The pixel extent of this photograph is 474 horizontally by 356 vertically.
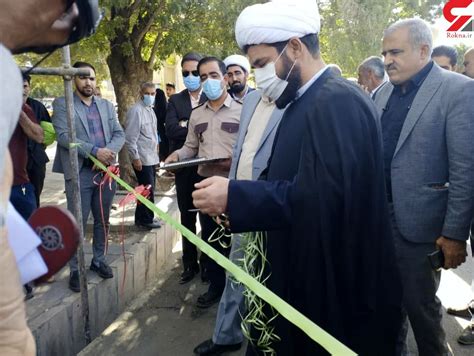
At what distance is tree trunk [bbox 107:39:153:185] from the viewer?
7737 millimetres

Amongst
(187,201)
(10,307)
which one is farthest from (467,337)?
(10,307)

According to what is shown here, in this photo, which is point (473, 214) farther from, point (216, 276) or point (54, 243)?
point (54, 243)

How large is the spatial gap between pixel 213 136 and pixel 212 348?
A: 178 centimetres

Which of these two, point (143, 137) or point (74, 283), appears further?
point (143, 137)

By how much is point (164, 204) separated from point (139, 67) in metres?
2.70

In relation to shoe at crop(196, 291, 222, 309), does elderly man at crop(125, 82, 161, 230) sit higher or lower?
higher

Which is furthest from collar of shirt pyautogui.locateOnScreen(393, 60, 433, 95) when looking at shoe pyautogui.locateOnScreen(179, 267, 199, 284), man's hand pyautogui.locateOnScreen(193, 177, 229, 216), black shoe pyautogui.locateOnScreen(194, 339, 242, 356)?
shoe pyautogui.locateOnScreen(179, 267, 199, 284)

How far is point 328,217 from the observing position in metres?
1.68

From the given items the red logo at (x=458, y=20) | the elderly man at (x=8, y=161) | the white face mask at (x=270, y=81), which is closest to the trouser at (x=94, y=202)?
the white face mask at (x=270, y=81)

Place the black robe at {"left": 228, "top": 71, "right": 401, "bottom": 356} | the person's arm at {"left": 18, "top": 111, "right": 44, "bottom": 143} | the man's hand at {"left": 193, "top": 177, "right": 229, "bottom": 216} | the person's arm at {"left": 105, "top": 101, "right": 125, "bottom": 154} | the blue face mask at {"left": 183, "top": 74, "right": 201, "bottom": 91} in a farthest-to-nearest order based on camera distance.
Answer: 1. the blue face mask at {"left": 183, "top": 74, "right": 201, "bottom": 91}
2. the person's arm at {"left": 105, "top": 101, "right": 125, "bottom": 154}
3. the person's arm at {"left": 18, "top": 111, "right": 44, "bottom": 143}
4. the man's hand at {"left": 193, "top": 177, "right": 229, "bottom": 216}
5. the black robe at {"left": 228, "top": 71, "right": 401, "bottom": 356}

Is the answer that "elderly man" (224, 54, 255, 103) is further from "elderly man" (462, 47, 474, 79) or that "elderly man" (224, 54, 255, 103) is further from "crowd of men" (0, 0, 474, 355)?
"elderly man" (462, 47, 474, 79)

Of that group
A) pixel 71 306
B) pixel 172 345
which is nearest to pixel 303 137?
pixel 172 345

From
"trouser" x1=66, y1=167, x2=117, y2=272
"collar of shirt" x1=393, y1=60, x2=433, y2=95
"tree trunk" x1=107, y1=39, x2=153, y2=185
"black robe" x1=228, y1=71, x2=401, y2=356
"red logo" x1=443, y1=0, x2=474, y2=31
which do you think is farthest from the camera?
"red logo" x1=443, y1=0, x2=474, y2=31

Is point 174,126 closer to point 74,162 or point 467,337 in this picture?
point 74,162
